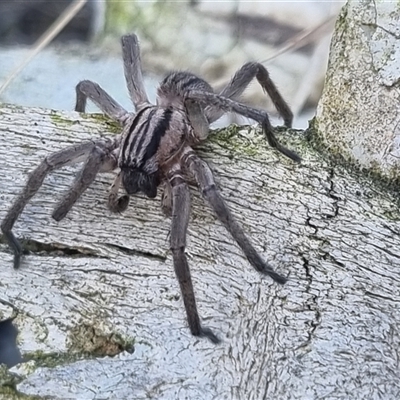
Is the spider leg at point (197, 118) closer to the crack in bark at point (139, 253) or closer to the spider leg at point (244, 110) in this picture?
the spider leg at point (244, 110)

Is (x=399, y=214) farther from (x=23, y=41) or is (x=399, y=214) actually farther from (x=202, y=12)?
(x=23, y=41)

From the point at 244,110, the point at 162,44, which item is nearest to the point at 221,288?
the point at 244,110

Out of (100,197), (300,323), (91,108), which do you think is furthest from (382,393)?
(91,108)

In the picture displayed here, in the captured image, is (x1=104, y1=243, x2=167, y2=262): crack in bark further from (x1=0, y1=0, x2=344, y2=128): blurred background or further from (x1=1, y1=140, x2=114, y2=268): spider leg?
(x1=0, y1=0, x2=344, y2=128): blurred background

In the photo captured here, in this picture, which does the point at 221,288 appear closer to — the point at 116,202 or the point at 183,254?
the point at 183,254

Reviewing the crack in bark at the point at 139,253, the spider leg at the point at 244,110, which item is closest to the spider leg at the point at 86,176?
the crack in bark at the point at 139,253

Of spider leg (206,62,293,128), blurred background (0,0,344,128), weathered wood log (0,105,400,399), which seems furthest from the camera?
blurred background (0,0,344,128)

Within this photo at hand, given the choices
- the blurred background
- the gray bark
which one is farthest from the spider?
the blurred background

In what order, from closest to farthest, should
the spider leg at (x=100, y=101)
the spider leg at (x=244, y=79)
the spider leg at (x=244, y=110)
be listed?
the spider leg at (x=244, y=110) → the spider leg at (x=100, y=101) → the spider leg at (x=244, y=79)
